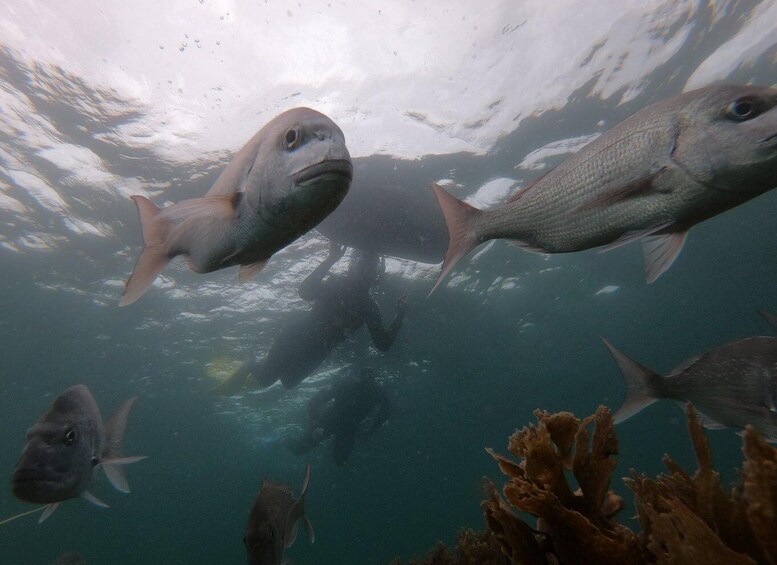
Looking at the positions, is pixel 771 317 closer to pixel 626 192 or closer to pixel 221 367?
pixel 626 192

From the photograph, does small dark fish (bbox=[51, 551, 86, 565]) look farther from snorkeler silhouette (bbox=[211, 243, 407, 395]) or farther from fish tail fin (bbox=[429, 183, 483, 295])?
fish tail fin (bbox=[429, 183, 483, 295])

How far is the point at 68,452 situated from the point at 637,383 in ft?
15.1

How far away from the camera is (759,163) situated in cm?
166

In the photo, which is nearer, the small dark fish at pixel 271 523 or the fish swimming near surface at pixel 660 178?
the fish swimming near surface at pixel 660 178

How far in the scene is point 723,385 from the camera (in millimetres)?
3102

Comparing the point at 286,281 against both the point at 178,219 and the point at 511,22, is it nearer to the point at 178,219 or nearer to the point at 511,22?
the point at 511,22

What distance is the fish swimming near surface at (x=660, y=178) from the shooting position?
172cm

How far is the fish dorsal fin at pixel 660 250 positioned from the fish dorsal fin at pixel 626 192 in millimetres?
293

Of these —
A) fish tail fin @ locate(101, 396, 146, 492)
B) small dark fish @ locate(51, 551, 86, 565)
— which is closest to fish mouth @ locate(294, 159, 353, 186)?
fish tail fin @ locate(101, 396, 146, 492)

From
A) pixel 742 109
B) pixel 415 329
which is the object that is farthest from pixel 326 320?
pixel 742 109

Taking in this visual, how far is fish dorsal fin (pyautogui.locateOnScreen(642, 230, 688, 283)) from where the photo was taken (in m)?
1.97

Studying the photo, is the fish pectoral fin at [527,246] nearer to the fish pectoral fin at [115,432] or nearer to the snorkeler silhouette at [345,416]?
the fish pectoral fin at [115,432]

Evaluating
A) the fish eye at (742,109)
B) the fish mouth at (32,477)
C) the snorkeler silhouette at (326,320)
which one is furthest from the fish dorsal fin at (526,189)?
the snorkeler silhouette at (326,320)

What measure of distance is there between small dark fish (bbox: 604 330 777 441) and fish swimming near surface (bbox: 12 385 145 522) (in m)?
4.10
